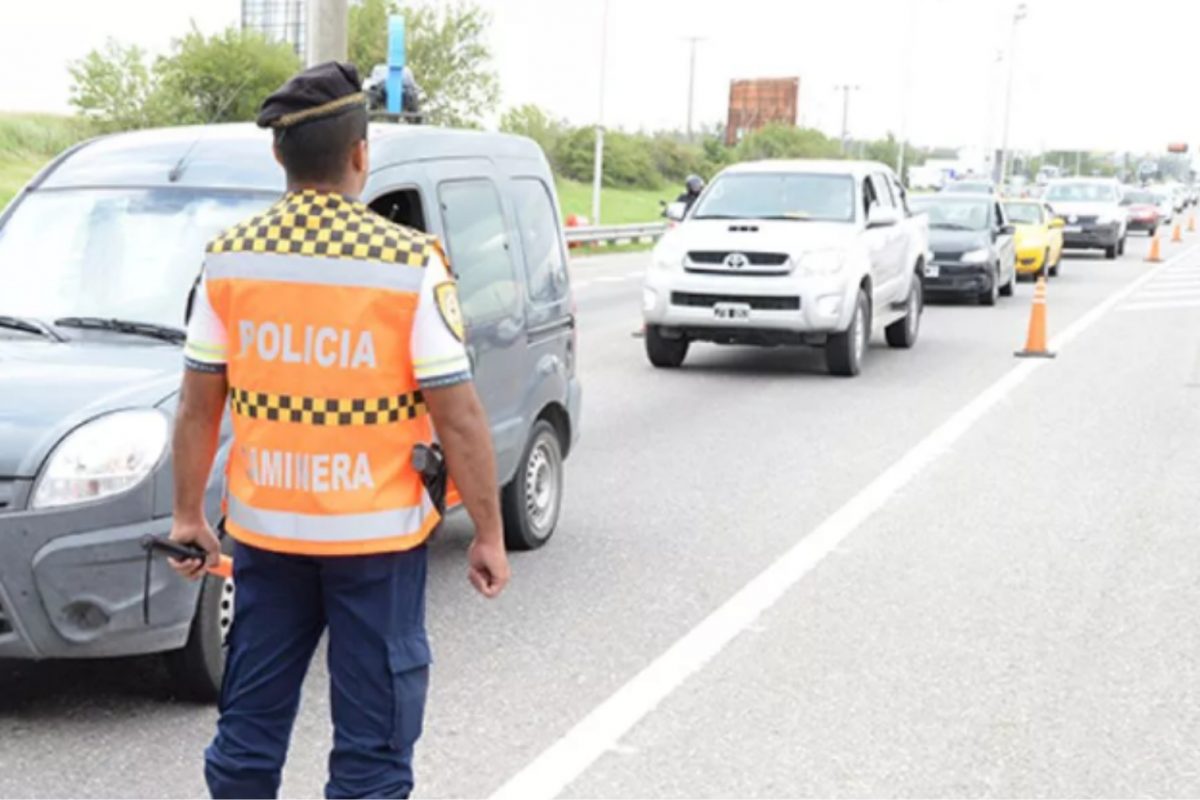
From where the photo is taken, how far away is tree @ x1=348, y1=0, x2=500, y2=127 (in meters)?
63.3

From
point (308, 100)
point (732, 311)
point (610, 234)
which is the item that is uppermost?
point (308, 100)

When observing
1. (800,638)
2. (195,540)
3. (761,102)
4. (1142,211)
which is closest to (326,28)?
(800,638)

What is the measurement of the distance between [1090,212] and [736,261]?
25056 millimetres

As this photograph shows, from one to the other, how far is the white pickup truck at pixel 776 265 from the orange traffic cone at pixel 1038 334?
68.1 inches

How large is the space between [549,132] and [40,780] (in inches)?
3044

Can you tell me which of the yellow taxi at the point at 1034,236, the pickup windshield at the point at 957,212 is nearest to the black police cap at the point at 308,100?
the pickup windshield at the point at 957,212

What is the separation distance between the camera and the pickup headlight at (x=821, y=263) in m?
14.2

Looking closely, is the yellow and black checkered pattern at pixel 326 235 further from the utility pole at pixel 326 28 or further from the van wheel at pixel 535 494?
the utility pole at pixel 326 28

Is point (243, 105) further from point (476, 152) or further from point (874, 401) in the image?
point (476, 152)

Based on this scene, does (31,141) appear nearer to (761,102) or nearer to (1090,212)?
(1090,212)

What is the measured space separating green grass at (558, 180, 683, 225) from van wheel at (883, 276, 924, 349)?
107 feet

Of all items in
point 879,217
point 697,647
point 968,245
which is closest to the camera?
point 697,647

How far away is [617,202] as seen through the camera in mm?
68625

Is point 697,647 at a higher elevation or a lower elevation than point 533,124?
lower
